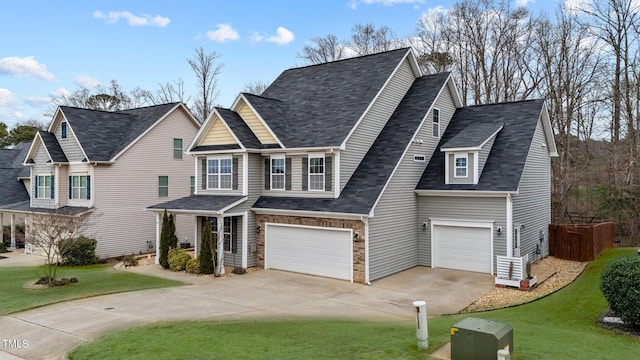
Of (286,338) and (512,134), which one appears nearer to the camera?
(286,338)

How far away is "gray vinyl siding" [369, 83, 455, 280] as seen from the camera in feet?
55.3

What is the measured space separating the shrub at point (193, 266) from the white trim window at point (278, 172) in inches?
181

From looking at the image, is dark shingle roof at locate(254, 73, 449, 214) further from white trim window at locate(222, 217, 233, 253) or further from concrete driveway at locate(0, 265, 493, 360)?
concrete driveway at locate(0, 265, 493, 360)

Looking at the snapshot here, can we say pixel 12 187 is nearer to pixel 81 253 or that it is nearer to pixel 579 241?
pixel 81 253

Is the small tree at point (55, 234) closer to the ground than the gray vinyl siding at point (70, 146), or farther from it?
closer to the ground

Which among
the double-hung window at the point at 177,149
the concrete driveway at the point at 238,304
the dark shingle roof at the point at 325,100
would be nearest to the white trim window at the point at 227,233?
the concrete driveway at the point at 238,304

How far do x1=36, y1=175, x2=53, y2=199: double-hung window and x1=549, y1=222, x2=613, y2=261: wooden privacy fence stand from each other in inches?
1097

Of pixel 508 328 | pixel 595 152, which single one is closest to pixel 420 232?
pixel 508 328

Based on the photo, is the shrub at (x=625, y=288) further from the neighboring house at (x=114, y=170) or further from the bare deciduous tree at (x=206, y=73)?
the bare deciduous tree at (x=206, y=73)

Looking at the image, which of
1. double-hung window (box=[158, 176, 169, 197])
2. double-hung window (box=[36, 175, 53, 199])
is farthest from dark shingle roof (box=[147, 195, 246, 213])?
double-hung window (box=[36, 175, 53, 199])

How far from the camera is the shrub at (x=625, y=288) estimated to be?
9375 millimetres

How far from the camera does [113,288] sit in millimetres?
15664

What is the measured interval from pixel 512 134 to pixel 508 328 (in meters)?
14.4

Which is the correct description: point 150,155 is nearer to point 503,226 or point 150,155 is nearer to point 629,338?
point 503,226
